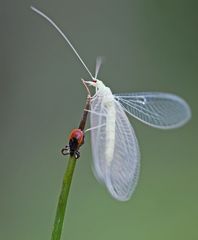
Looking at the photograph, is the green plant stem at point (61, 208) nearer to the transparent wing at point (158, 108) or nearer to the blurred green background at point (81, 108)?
the transparent wing at point (158, 108)

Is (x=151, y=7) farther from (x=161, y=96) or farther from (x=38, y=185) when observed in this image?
(x=161, y=96)

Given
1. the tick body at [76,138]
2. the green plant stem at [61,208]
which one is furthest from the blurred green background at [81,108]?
the green plant stem at [61,208]

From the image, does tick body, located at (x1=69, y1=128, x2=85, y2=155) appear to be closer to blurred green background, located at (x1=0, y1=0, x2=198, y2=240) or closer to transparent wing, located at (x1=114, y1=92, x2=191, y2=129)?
transparent wing, located at (x1=114, y1=92, x2=191, y2=129)

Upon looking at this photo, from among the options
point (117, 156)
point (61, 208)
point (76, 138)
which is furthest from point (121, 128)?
point (61, 208)

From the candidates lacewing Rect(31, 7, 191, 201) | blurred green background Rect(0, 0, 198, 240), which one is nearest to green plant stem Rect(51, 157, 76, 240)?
lacewing Rect(31, 7, 191, 201)

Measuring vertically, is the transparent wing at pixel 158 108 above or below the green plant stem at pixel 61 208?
above

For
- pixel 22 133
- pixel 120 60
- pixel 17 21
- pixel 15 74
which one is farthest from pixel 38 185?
pixel 17 21
